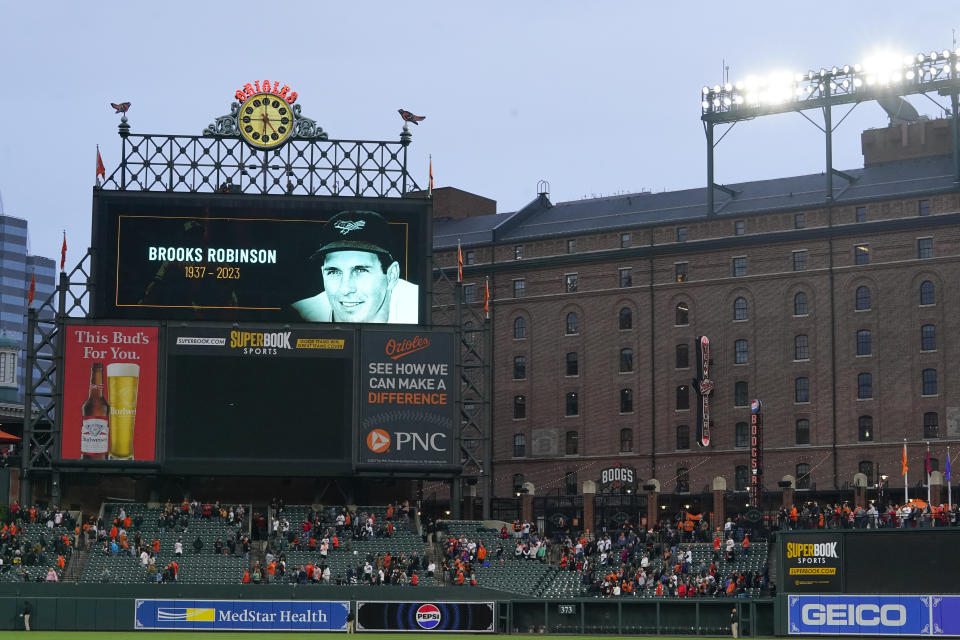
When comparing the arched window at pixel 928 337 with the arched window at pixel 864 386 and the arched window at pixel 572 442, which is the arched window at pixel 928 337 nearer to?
the arched window at pixel 864 386

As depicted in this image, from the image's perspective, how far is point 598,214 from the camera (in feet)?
371

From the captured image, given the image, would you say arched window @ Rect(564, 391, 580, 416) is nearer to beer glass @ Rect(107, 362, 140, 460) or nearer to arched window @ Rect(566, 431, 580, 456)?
arched window @ Rect(566, 431, 580, 456)

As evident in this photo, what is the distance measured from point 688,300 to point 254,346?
125 feet

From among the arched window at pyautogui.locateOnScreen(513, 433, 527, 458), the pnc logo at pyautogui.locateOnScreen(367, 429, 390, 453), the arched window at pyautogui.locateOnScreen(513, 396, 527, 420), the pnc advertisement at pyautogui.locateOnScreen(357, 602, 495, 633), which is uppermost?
the arched window at pyautogui.locateOnScreen(513, 396, 527, 420)

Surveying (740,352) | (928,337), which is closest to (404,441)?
(740,352)

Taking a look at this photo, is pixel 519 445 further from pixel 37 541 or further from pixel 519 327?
pixel 37 541

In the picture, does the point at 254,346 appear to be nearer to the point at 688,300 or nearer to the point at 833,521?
the point at 833,521

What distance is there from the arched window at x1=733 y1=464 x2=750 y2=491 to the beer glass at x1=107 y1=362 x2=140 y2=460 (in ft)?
133

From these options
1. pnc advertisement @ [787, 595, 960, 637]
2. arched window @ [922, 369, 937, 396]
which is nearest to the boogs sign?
pnc advertisement @ [787, 595, 960, 637]

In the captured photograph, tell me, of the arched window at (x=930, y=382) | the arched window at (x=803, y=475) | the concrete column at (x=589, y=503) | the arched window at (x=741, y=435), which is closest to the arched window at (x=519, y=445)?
the arched window at (x=741, y=435)

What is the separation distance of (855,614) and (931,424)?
118 feet

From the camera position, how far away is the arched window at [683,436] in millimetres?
104125

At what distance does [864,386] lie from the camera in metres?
98.8

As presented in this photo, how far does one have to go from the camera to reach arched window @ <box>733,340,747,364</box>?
10294 cm
